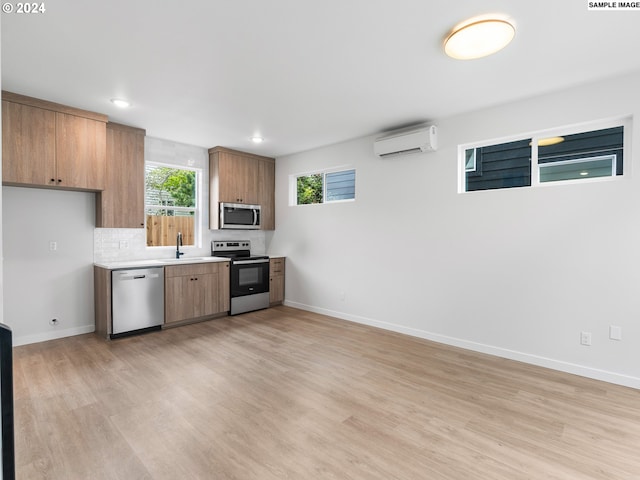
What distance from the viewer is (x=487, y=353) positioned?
3705mm

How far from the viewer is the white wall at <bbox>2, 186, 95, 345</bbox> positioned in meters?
3.80

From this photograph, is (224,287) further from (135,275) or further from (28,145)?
(28,145)

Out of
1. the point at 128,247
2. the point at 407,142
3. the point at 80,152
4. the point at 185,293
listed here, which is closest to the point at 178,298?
the point at 185,293

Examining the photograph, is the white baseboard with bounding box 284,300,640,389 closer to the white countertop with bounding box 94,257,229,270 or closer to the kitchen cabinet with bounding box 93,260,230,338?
the kitchen cabinet with bounding box 93,260,230,338

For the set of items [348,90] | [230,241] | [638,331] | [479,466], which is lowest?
[479,466]

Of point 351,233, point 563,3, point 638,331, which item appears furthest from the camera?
point 351,233

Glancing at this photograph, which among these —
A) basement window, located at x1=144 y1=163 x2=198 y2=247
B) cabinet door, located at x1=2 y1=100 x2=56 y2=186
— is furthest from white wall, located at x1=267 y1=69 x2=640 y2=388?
cabinet door, located at x1=2 y1=100 x2=56 y2=186

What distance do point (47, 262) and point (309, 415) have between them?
143 inches

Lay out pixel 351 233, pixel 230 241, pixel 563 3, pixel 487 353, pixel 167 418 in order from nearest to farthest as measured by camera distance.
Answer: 1. pixel 563 3
2. pixel 167 418
3. pixel 487 353
4. pixel 351 233
5. pixel 230 241

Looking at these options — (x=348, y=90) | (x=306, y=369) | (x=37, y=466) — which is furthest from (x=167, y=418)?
(x=348, y=90)

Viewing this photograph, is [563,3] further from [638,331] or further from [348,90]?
[638,331]

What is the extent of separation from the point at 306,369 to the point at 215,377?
843 millimetres

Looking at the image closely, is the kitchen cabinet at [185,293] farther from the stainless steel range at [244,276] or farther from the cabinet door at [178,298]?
the stainless steel range at [244,276]

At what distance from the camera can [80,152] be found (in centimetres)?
386
